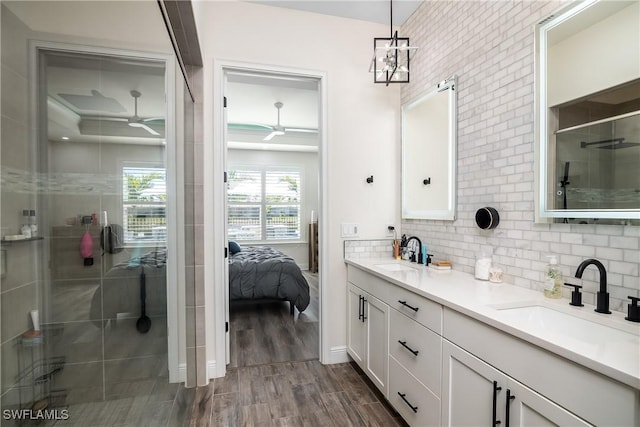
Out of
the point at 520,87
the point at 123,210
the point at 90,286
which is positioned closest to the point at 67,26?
the point at 123,210

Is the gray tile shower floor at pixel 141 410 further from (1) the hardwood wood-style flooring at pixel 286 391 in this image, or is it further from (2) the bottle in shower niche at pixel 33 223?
(2) the bottle in shower niche at pixel 33 223

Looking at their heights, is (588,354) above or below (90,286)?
below

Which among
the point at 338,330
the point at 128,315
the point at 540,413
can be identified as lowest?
the point at 338,330

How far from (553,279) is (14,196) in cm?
198

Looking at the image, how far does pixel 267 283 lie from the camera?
3.92 metres

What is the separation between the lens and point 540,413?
994 mm

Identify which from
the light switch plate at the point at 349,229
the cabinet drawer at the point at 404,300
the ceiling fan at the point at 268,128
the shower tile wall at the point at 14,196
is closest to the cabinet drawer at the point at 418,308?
the cabinet drawer at the point at 404,300

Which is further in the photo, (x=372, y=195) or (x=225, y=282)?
(x=372, y=195)

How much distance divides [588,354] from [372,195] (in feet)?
6.55

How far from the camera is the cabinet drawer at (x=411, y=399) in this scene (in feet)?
5.01

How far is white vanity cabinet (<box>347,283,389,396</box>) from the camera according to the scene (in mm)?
2029

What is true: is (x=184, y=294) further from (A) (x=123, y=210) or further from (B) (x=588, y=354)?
(B) (x=588, y=354)

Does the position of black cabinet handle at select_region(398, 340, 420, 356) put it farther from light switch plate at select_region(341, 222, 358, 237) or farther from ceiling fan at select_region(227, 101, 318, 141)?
ceiling fan at select_region(227, 101, 318, 141)

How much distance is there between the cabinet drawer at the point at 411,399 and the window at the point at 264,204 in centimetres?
517
